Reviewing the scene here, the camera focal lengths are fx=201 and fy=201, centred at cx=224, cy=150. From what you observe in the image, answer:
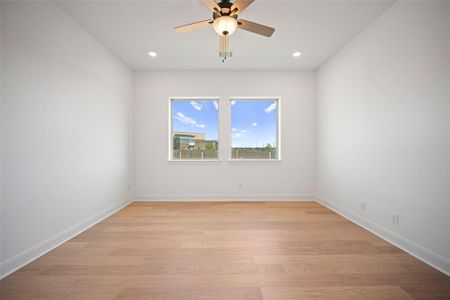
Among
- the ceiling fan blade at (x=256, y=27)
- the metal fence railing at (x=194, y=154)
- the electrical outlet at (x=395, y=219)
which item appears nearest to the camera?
the ceiling fan blade at (x=256, y=27)

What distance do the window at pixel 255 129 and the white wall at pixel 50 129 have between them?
7.96 feet

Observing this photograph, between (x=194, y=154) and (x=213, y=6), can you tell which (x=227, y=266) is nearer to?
(x=213, y=6)

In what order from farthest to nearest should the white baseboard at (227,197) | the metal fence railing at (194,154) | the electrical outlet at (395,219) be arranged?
the metal fence railing at (194,154), the white baseboard at (227,197), the electrical outlet at (395,219)

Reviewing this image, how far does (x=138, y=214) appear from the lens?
3.35 metres

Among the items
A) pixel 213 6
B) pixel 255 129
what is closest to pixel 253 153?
pixel 255 129

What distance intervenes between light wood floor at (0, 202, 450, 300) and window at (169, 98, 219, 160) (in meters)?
1.77

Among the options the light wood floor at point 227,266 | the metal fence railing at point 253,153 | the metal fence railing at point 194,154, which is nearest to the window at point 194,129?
the metal fence railing at point 194,154

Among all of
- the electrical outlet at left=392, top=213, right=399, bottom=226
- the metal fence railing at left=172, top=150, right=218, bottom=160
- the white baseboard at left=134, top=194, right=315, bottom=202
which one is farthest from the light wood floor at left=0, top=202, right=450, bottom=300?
the metal fence railing at left=172, top=150, right=218, bottom=160

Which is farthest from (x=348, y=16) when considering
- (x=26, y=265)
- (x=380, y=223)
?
(x=26, y=265)

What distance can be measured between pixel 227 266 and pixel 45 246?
1926 mm

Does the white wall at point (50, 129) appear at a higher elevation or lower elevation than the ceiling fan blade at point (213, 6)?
lower

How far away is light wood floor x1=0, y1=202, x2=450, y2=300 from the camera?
1520mm

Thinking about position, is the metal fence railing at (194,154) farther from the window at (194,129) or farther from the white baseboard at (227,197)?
the white baseboard at (227,197)

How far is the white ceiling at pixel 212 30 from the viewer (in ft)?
7.64
